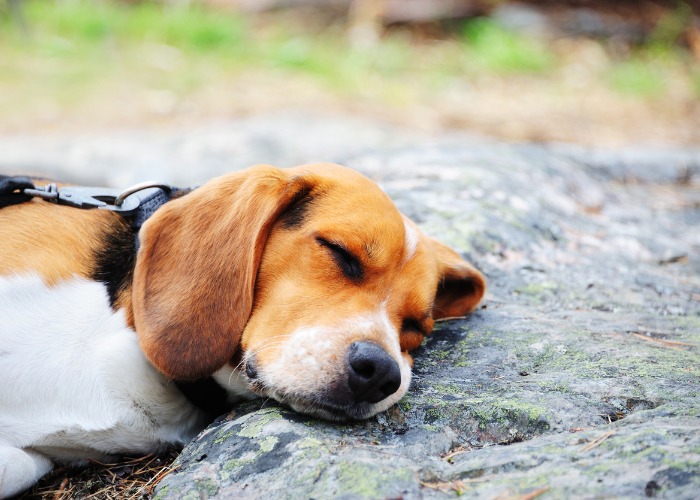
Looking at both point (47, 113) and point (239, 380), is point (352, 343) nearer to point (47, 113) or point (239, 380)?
point (239, 380)

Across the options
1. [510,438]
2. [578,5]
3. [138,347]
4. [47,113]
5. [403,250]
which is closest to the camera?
[510,438]

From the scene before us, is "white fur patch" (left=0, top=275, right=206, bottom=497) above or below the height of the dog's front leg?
above

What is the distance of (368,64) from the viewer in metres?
11.4

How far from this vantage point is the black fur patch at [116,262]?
9.66 feet

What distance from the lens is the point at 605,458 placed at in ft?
6.83

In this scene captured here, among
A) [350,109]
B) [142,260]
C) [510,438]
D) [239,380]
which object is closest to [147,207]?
[142,260]

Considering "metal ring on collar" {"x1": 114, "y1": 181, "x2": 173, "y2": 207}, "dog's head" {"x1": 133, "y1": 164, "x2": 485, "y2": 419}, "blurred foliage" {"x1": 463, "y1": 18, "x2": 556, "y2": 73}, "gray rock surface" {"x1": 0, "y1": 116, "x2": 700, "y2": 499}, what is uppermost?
"blurred foliage" {"x1": 463, "y1": 18, "x2": 556, "y2": 73}

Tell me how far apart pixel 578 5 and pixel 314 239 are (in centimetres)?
1127

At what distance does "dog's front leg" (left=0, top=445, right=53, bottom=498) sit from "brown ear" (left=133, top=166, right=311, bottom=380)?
58 cm

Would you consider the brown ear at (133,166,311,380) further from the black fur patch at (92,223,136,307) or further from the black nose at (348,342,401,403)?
the black nose at (348,342,401,403)

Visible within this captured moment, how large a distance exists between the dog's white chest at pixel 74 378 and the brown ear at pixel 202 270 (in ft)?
0.54

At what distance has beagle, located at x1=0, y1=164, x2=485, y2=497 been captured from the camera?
263 centimetres

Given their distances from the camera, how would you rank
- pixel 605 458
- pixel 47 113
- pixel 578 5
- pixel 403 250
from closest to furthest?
pixel 605 458 → pixel 403 250 → pixel 47 113 → pixel 578 5

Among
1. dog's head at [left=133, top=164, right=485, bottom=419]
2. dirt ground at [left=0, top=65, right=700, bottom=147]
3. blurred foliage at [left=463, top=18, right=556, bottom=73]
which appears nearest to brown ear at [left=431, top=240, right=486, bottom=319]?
dog's head at [left=133, top=164, right=485, bottom=419]
